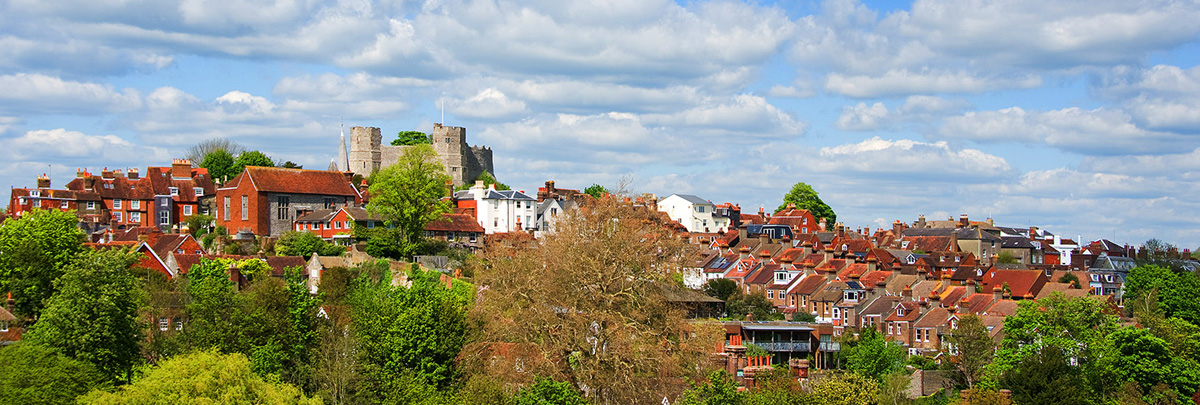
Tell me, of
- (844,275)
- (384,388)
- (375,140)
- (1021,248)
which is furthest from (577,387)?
(375,140)

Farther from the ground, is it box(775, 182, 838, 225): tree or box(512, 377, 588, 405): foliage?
box(775, 182, 838, 225): tree

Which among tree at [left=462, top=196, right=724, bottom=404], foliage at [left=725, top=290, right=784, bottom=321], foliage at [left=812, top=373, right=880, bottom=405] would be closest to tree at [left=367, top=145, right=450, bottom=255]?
foliage at [left=725, top=290, right=784, bottom=321]

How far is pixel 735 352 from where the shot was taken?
55812mm

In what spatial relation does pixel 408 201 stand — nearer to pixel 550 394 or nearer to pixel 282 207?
pixel 282 207

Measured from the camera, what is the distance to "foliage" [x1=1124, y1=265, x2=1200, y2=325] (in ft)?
226

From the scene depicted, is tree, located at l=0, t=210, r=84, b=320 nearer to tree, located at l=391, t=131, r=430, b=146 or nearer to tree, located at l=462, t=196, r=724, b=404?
tree, located at l=462, t=196, r=724, b=404

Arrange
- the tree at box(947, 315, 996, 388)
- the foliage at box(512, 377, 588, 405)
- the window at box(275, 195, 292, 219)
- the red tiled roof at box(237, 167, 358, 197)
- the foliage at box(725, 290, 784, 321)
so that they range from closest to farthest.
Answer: the foliage at box(512, 377, 588, 405) → the tree at box(947, 315, 996, 388) → the foliage at box(725, 290, 784, 321) → the window at box(275, 195, 292, 219) → the red tiled roof at box(237, 167, 358, 197)

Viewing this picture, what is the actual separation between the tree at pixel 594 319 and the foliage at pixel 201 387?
294 inches

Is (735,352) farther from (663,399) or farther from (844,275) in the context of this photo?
(844,275)

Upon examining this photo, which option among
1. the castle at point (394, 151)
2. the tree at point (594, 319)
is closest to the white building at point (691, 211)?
the castle at point (394, 151)

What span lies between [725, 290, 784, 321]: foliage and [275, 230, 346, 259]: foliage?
22.0m

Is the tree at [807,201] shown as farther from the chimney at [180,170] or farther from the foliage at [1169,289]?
the chimney at [180,170]

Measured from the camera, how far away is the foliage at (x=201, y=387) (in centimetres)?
3772

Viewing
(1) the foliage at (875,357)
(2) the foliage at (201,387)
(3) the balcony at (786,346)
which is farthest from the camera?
(3) the balcony at (786,346)
